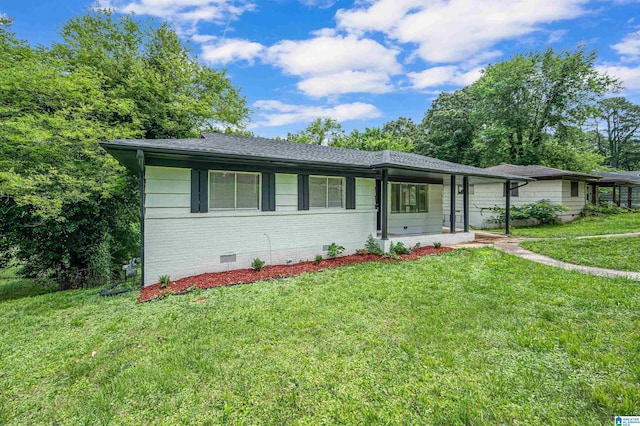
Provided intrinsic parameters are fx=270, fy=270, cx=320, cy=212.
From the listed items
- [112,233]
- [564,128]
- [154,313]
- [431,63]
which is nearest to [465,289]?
[154,313]

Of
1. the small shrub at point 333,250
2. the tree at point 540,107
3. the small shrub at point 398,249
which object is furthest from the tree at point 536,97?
the small shrub at point 333,250

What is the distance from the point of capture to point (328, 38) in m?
12.8

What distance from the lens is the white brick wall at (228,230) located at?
596 centimetres

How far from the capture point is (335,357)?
3.06 meters

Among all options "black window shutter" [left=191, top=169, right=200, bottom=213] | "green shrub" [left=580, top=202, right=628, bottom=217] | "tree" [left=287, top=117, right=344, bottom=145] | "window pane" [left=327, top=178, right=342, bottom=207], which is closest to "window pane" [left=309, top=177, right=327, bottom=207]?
"window pane" [left=327, top=178, right=342, bottom=207]

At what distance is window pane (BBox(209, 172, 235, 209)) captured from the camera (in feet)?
21.6

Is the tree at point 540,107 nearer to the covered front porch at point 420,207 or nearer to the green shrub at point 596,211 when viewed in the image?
the green shrub at point 596,211

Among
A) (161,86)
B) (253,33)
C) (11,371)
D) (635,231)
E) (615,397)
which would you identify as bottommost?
(11,371)

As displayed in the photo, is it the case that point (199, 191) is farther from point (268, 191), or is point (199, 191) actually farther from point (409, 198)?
point (409, 198)

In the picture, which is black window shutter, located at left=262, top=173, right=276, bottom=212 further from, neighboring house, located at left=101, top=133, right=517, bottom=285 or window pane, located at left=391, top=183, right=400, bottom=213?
window pane, located at left=391, top=183, right=400, bottom=213

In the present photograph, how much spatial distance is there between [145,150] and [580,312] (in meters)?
7.86

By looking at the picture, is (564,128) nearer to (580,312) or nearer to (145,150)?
(580,312)

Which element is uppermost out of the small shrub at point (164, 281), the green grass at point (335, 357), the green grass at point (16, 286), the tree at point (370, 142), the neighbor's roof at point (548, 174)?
the tree at point (370, 142)

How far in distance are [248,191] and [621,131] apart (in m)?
57.0
